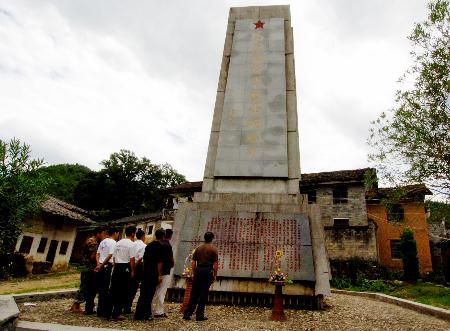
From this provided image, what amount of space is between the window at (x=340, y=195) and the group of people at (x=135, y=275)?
19716mm

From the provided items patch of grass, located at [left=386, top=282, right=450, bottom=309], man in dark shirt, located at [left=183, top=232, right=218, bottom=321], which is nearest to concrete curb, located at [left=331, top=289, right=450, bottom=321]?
patch of grass, located at [left=386, top=282, right=450, bottom=309]

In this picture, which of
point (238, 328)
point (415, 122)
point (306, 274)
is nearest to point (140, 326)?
point (238, 328)

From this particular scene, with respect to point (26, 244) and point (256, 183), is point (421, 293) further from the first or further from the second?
point (26, 244)

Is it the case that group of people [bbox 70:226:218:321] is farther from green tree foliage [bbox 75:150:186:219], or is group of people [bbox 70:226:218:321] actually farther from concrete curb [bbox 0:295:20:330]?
green tree foliage [bbox 75:150:186:219]

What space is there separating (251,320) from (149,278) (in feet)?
5.75

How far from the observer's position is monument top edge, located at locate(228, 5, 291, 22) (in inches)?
424

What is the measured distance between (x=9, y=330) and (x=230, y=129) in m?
6.65

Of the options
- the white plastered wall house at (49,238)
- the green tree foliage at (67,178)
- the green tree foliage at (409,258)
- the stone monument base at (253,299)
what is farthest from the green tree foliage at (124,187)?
the stone monument base at (253,299)

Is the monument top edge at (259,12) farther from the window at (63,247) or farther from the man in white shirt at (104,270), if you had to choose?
the window at (63,247)

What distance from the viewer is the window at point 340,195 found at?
23297mm

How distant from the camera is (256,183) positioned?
8.44m

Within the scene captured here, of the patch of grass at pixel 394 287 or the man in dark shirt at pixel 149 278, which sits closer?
the man in dark shirt at pixel 149 278

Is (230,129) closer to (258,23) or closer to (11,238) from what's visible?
(258,23)

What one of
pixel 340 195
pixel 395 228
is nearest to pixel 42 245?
pixel 340 195
